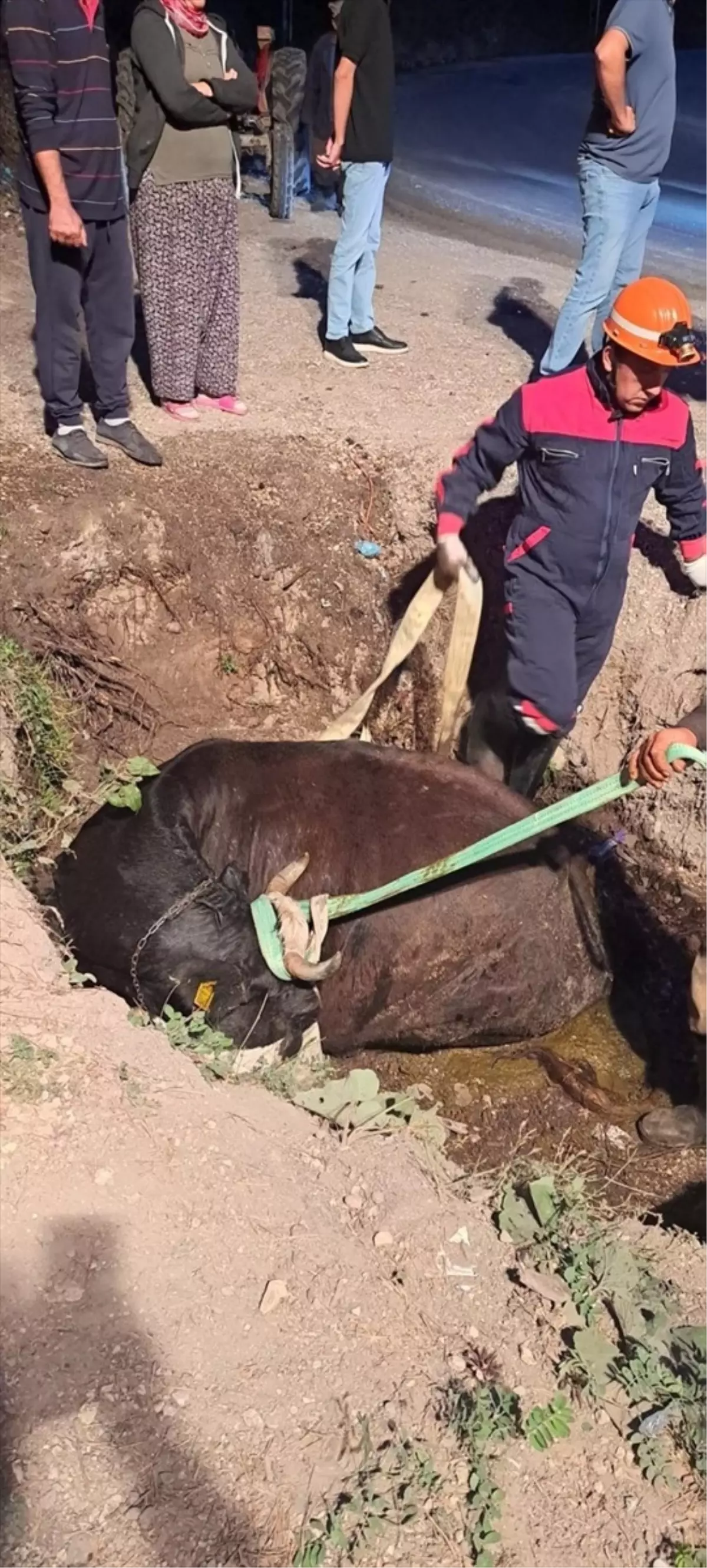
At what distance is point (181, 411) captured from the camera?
19.9 feet

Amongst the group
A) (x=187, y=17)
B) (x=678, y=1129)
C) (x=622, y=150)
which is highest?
(x=187, y=17)

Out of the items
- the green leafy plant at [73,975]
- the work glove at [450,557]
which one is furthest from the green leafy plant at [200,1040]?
the work glove at [450,557]

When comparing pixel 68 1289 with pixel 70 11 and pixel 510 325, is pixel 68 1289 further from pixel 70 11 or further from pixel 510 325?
pixel 510 325

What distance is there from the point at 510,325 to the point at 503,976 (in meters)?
4.99

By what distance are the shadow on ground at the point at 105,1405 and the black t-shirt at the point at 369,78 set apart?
19.0ft

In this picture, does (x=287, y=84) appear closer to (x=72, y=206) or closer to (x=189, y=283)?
(x=189, y=283)

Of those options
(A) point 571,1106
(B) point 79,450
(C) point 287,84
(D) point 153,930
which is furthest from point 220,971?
(C) point 287,84

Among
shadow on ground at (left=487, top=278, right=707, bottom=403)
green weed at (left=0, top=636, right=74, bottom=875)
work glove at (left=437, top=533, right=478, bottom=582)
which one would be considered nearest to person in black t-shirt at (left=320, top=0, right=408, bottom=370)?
shadow on ground at (left=487, top=278, right=707, bottom=403)

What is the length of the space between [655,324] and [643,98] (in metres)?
2.35

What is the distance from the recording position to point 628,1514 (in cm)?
248

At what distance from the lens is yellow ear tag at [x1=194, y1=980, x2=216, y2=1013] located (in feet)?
12.3

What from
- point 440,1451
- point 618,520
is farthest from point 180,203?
point 440,1451

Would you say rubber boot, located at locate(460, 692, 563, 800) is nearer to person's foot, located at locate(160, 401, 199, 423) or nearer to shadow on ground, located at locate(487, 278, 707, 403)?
person's foot, located at locate(160, 401, 199, 423)

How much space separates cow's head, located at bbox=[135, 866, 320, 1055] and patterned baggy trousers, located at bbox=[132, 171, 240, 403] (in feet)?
10.3
